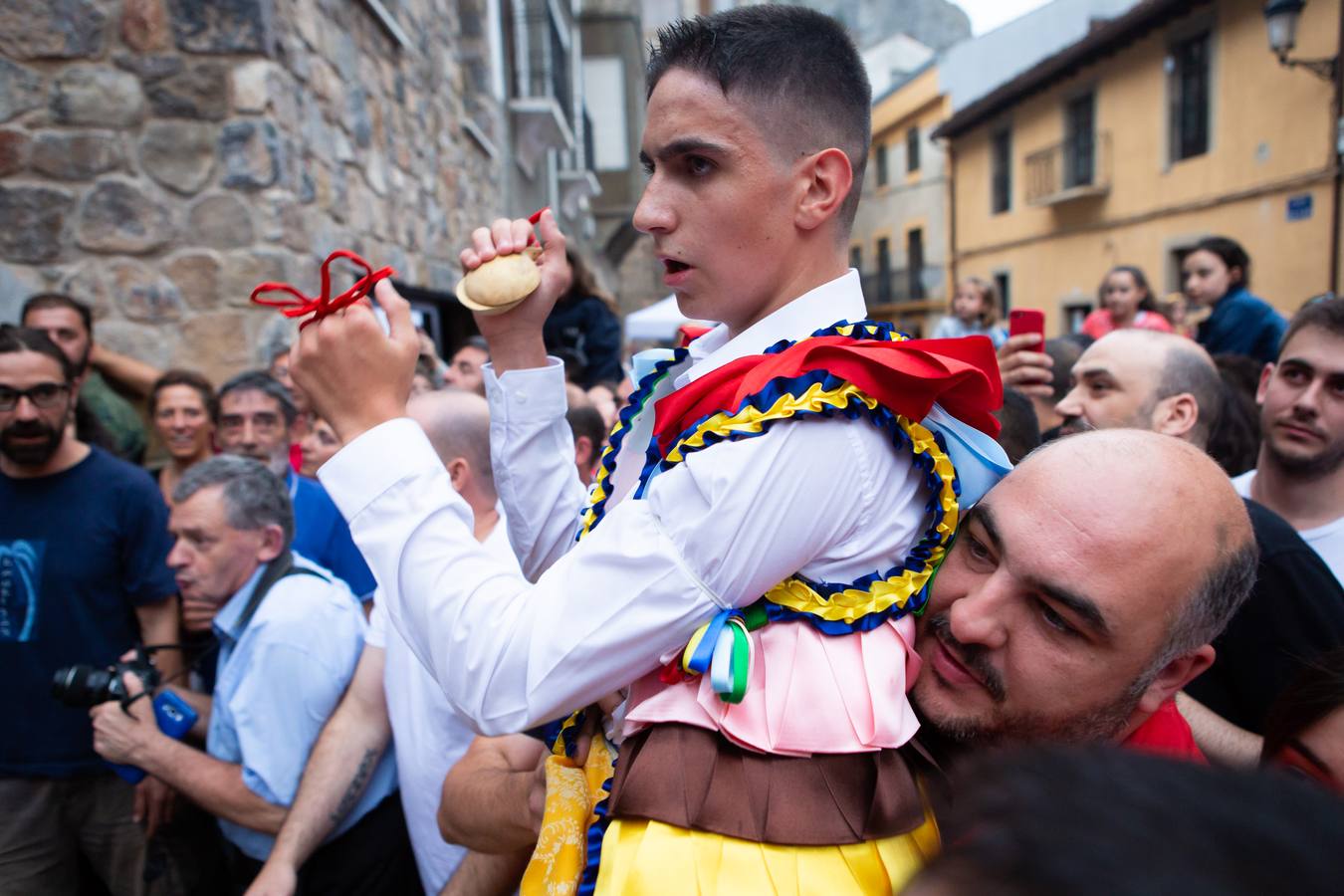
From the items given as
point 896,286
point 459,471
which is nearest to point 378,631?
point 459,471

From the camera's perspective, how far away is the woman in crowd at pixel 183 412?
4020mm

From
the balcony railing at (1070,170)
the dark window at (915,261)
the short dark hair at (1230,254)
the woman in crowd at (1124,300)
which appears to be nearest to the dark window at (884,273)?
the dark window at (915,261)

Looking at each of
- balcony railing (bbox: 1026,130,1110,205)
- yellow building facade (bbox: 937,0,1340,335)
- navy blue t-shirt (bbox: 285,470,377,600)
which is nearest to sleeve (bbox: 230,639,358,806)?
navy blue t-shirt (bbox: 285,470,377,600)

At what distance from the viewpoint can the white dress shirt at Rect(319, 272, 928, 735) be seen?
1056mm

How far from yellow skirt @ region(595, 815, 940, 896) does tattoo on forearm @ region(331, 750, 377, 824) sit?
1.56 m

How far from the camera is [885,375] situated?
3.72 feet

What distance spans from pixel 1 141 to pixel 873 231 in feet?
105

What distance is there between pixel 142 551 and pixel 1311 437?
365cm

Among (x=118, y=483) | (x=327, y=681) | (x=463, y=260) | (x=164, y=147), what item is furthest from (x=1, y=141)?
(x=463, y=260)

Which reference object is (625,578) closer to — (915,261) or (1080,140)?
(1080,140)

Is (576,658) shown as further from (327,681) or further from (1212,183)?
(1212,183)

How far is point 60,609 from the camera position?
3.04 metres

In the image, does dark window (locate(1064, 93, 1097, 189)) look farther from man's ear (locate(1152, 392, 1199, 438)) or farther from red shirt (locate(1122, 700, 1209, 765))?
red shirt (locate(1122, 700, 1209, 765))

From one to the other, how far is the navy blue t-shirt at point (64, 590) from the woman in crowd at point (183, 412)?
81 cm
